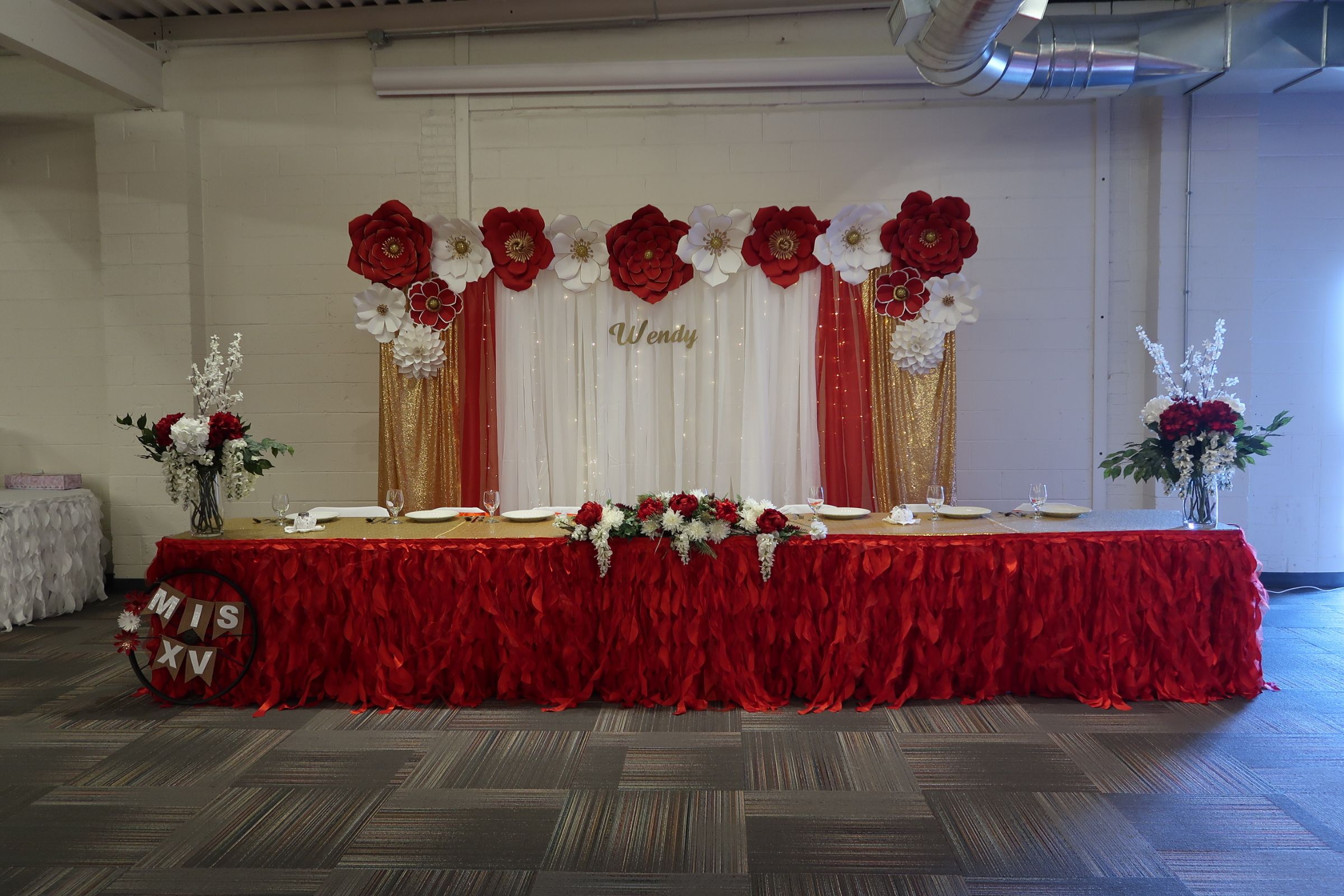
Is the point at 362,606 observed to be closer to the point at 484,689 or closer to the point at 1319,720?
the point at 484,689

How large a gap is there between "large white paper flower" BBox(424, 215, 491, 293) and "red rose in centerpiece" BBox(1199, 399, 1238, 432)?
361 centimetres

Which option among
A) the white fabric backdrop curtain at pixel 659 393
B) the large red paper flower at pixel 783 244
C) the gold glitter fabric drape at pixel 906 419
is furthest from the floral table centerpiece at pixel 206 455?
the gold glitter fabric drape at pixel 906 419

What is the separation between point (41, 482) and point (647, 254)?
438cm

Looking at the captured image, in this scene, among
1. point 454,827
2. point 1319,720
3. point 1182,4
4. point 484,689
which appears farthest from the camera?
point 1182,4

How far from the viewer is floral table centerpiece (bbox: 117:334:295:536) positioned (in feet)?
11.8

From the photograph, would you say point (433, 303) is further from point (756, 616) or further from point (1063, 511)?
point (1063, 511)

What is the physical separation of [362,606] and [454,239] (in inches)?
88.6

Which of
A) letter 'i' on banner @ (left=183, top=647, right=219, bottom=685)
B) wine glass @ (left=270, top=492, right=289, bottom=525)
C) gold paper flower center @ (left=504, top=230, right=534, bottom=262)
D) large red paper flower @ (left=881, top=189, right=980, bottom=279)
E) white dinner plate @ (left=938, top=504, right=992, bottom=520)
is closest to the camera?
letter 'i' on banner @ (left=183, top=647, right=219, bottom=685)

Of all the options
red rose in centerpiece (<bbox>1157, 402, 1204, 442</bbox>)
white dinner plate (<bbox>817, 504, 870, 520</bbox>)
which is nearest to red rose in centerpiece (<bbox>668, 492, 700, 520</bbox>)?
white dinner plate (<bbox>817, 504, 870, 520</bbox>)

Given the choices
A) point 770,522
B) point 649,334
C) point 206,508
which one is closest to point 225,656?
point 206,508

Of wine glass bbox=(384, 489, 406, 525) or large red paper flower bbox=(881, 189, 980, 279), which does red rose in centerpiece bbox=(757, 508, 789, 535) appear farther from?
large red paper flower bbox=(881, 189, 980, 279)

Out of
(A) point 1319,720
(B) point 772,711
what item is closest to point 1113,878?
(B) point 772,711

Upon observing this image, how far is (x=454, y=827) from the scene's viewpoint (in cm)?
257

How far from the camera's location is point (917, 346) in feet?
15.5
